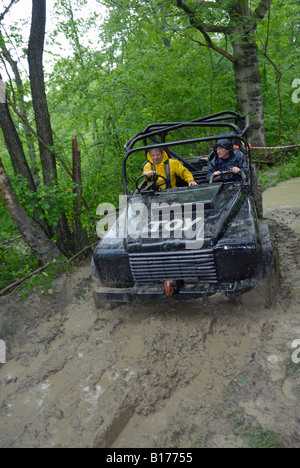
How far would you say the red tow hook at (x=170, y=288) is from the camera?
3.50m

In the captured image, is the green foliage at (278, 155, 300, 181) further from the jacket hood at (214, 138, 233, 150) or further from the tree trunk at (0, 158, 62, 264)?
the tree trunk at (0, 158, 62, 264)

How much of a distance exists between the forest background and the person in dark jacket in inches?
79.5

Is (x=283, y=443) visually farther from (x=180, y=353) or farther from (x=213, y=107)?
(x=213, y=107)

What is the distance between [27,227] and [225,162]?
2767mm

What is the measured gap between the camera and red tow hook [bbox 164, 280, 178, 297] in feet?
11.5

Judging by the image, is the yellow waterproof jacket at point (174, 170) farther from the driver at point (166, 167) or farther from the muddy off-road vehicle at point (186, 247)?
the muddy off-road vehicle at point (186, 247)

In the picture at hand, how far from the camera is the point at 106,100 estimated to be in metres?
7.09

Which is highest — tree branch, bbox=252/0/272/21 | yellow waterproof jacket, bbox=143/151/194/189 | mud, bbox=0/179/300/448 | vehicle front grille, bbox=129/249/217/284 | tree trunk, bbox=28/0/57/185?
tree branch, bbox=252/0/272/21

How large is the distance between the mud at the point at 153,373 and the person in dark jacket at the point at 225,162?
1.36 meters

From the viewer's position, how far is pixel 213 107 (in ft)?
31.1

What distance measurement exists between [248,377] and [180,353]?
2.09 ft

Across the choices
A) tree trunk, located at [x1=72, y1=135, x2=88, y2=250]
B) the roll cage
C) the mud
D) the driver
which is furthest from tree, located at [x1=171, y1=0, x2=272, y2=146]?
the mud

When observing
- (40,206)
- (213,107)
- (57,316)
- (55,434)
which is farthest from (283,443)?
(213,107)

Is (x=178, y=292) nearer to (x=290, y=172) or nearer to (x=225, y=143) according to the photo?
(x=225, y=143)
